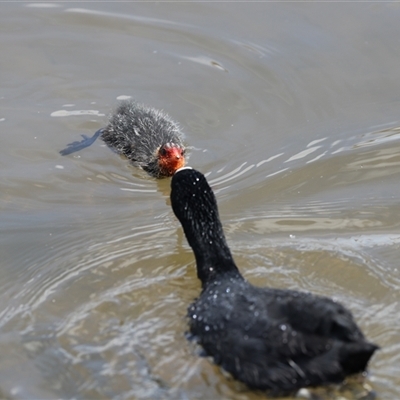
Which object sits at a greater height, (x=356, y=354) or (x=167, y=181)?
(x=167, y=181)

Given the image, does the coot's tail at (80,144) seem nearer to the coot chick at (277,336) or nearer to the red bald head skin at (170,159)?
the red bald head skin at (170,159)

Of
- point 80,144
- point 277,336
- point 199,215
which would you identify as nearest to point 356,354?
point 277,336

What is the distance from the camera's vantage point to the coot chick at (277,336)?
138 inches

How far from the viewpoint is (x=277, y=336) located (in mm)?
3615

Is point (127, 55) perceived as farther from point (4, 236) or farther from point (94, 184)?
point (4, 236)

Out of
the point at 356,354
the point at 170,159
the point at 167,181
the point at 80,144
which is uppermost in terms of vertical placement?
the point at 80,144

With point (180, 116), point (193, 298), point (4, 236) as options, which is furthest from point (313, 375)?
point (180, 116)

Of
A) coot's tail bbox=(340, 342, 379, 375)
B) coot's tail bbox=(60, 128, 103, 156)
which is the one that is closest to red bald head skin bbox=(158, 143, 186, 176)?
coot's tail bbox=(60, 128, 103, 156)

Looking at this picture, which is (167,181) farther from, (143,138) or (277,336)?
(277,336)

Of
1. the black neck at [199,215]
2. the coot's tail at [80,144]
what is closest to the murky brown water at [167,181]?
the coot's tail at [80,144]

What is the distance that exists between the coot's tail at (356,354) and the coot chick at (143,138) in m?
2.91

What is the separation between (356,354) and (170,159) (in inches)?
118

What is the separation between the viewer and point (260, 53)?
7.26m

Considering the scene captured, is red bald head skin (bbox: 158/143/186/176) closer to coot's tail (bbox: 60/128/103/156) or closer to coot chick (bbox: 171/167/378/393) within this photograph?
coot's tail (bbox: 60/128/103/156)
